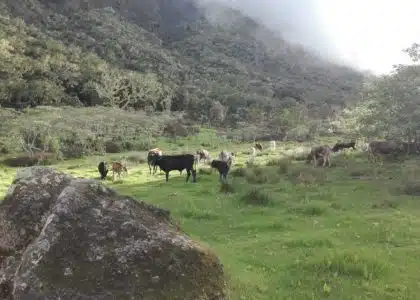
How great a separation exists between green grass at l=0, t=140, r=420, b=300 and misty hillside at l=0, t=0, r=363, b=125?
209 feet

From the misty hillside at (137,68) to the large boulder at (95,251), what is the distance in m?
77.0

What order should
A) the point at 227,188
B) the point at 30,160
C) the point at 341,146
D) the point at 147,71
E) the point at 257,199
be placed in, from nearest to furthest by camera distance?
the point at 257,199 → the point at 227,188 → the point at 341,146 → the point at 30,160 → the point at 147,71

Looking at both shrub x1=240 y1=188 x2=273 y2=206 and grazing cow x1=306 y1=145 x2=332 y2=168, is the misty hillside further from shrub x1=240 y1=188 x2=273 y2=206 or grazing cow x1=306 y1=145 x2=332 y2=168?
shrub x1=240 y1=188 x2=273 y2=206

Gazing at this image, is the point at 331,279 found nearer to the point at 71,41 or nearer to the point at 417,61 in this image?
the point at 417,61

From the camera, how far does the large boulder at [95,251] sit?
8.38 meters

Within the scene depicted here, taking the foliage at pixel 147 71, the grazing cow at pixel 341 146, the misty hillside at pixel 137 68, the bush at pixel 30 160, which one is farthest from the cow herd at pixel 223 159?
the misty hillside at pixel 137 68

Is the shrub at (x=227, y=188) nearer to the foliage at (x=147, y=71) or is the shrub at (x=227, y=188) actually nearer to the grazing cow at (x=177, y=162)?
the grazing cow at (x=177, y=162)

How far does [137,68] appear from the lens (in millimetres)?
134250

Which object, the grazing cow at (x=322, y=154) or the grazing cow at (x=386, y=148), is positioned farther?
the grazing cow at (x=386, y=148)

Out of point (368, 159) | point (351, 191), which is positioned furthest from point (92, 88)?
point (351, 191)

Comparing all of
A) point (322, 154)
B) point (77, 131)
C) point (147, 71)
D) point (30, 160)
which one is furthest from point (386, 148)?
point (147, 71)

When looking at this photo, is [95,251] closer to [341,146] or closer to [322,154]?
[322,154]

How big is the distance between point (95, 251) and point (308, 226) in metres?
9.81

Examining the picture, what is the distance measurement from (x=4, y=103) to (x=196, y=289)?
266ft
